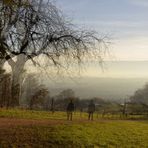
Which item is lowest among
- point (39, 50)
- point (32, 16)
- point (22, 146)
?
point (22, 146)

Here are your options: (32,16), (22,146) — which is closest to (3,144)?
(22,146)

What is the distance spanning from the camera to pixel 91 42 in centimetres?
1944

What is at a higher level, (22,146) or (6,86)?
(6,86)

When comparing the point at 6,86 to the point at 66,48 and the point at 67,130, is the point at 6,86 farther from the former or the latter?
the point at 66,48

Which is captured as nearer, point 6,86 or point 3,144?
point 3,144

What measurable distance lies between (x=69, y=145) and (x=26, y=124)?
3.80 metres

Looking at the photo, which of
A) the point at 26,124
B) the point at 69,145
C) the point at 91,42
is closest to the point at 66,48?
the point at 91,42

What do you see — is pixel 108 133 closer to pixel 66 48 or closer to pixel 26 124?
pixel 26 124

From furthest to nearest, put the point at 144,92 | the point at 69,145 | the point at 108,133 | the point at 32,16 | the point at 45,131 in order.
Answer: the point at 144,92
the point at 108,133
the point at 45,131
the point at 69,145
the point at 32,16

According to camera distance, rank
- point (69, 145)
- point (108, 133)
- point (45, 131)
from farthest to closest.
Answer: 1. point (108, 133)
2. point (45, 131)
3. point (69, 145)

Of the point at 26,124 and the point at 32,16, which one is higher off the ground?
the point at 32,16

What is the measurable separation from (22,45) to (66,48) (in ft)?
6.74

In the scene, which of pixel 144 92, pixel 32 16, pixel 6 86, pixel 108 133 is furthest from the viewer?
pixel 144 92

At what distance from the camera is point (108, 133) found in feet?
81.6
